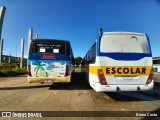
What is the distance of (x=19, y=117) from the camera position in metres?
5.86

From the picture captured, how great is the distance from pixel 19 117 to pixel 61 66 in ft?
19.2

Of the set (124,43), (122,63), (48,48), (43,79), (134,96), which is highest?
(48,48)

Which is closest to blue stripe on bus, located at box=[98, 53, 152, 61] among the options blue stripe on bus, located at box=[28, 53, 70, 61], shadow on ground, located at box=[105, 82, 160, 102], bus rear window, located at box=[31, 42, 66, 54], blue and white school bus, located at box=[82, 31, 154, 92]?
blue and white school bus, located at box=[82, 31, 154, 92]

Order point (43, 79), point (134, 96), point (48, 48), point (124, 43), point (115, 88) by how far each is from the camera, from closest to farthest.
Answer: point (115, 88) → point (124, 43) → point (134, 96) → point (43, 79) → point (48, 48)

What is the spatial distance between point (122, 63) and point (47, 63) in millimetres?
4876

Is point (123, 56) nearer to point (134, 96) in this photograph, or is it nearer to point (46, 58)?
point (134, 96)

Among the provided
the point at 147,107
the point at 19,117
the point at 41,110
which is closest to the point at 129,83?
the point at 147,107

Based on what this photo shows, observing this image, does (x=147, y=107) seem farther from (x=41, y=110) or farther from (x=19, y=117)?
(x=19, y=117)

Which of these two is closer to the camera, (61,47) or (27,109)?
(27,109)

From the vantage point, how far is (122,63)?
321 inches

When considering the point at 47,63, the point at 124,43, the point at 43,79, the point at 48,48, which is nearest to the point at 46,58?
the point at 47,63

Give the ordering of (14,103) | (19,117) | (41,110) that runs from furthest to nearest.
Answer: (14,103), (41,110), (19,117)

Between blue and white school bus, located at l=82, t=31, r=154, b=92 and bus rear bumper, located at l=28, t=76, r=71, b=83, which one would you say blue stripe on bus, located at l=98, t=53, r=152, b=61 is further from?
bus rear bumper, located at l=28, t=76, r=71, b=83

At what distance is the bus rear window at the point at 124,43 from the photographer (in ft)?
27.3
